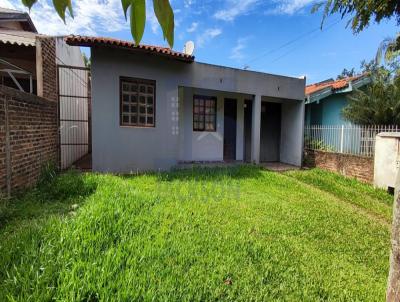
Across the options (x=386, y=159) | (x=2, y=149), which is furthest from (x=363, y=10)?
(x=2, y=149)

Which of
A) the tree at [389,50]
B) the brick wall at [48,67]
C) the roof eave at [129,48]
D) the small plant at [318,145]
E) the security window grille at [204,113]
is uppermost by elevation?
the tree at [389,50]

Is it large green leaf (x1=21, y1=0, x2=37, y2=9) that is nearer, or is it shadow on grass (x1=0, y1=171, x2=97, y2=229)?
large green leaf (x1=21, y1=0, x2=37, y2=9)

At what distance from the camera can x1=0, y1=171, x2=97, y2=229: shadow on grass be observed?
4043mm

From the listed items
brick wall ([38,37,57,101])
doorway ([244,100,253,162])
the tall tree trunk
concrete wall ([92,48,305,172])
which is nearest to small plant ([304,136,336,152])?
doorway ([244,100,253,162])

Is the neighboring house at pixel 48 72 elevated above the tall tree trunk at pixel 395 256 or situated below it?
above

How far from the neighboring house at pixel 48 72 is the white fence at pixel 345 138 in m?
9.67

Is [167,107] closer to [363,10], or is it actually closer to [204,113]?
[204,113]

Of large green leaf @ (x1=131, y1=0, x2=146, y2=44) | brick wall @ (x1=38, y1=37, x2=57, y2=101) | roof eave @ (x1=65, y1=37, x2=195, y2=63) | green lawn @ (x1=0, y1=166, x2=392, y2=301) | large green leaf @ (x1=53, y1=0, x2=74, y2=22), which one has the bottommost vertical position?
green lawn @ (x1=0, y1=166, x2=392, y2=301)

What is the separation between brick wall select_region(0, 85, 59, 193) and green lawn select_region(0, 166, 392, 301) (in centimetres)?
47

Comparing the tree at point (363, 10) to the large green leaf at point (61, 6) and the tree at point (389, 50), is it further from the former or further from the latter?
the large green leaf at point (61, 6)

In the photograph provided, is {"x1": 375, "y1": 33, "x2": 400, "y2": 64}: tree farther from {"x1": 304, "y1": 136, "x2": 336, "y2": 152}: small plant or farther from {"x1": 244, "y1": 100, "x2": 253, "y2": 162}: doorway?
{"x1": 244, "y1": 100, "x2": 253, "y2": 162}: doorway

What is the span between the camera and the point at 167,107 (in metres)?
8.45

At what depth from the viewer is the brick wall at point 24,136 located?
177 inches

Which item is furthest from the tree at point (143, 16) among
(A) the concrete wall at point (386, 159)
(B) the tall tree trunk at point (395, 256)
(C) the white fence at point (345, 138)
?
(C) the white fence at point (345, 138)
